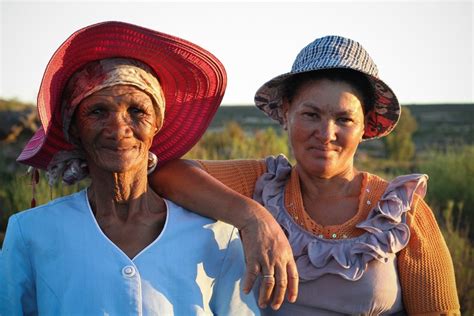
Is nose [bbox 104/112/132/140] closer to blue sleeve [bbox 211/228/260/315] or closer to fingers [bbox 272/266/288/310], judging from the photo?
blue sleeve [bbox 211/228/260/315]

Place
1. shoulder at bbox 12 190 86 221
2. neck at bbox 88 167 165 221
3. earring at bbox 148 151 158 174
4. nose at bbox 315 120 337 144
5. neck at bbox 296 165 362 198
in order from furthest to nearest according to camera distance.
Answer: neck at bbox 296 165 362 198 → nose at bbox 315 120 337 144 → earring at bbox 148 151 158 174 → neck at bbox 88 167 165 221 → shoulder at bbox 12 190 86 221

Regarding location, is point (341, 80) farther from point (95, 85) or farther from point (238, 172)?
point (95, 85)

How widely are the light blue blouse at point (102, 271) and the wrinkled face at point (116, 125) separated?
28cm

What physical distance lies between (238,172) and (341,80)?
754 mm

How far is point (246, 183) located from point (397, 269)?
922 millimetres

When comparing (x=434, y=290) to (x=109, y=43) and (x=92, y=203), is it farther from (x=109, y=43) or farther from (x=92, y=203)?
(x=109, y=43)

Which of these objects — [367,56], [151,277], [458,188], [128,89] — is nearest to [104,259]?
[151,277]

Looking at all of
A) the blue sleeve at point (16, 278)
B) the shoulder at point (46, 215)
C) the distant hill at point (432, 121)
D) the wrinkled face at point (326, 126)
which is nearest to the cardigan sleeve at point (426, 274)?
the wrinkled face at point (326, 126)

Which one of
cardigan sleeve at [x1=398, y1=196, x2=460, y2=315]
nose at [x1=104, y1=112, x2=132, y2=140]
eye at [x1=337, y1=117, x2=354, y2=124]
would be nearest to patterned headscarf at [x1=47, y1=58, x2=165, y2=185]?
nose at [x1=104, y1=112, x2=132, y2=140]

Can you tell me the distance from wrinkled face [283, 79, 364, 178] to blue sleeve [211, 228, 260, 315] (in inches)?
28.2

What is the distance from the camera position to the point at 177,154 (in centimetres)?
349

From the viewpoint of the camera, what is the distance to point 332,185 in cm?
363

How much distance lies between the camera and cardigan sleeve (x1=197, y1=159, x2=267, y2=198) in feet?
12.0

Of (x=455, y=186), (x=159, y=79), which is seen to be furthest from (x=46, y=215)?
(x=455, y=186)
